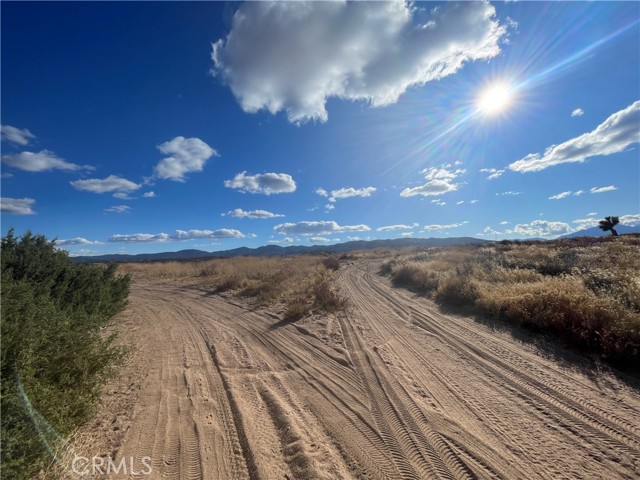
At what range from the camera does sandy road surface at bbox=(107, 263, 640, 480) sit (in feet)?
10.3

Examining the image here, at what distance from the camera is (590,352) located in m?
5.70

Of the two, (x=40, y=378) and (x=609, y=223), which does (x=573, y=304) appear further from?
(x=609, y=223)

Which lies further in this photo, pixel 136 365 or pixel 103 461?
pixel 136 365

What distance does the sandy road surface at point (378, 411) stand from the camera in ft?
10.3

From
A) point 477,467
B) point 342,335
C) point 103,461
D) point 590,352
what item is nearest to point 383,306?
point 342,335

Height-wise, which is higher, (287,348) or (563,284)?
(563,284)

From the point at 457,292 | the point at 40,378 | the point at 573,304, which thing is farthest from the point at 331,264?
the point at 40,378

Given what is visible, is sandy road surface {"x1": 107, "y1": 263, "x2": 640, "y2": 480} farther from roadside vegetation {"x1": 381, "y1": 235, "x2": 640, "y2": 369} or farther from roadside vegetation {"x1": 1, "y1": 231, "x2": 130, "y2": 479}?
roadside vegetation {"x1": 381, "y1": 235, "x2": 640, "y2": 369}

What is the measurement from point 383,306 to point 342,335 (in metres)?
3.61

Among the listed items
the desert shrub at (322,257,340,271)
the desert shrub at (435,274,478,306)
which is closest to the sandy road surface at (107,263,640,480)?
the desert shrub at (435,274,478,306)

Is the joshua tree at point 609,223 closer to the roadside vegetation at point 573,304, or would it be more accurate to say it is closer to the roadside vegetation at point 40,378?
the roadside vegetation at point 573,304

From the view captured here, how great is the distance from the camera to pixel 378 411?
412 centimetres

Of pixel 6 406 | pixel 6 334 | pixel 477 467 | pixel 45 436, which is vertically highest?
pixel 6 334

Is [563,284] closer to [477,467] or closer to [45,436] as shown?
[477,467]
